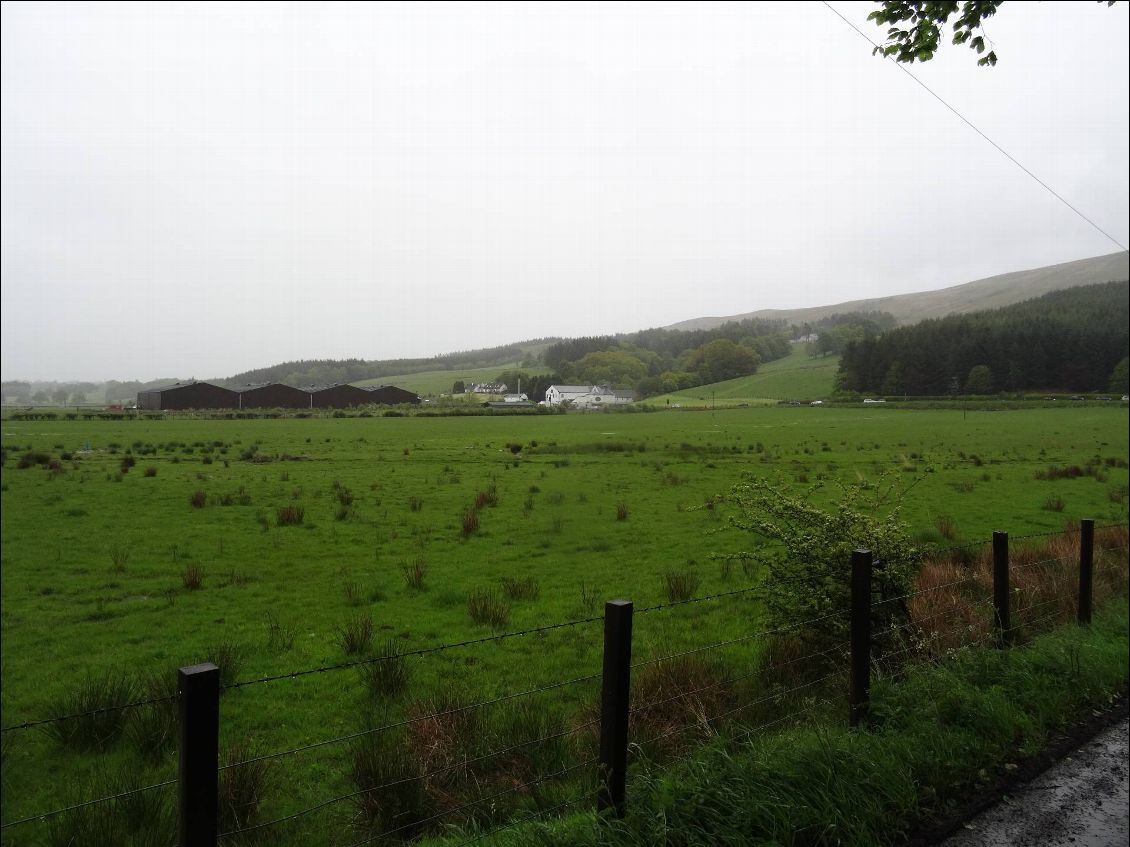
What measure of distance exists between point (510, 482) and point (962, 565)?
377 inches

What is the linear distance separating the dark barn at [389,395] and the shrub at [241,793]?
12.2 meters

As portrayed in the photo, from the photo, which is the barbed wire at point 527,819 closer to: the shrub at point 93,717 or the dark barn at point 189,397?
the shrub at point 93,717

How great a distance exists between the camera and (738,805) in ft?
11.6

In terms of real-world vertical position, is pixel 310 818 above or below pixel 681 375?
below

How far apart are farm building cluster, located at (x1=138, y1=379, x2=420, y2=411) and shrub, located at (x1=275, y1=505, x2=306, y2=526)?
2.80 m

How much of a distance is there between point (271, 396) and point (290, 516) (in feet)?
11.2

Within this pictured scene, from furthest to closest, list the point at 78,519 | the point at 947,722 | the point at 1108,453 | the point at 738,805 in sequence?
1. the point at 78,519
2. the point at 1108,453
3. the point at 947,722
4. the point at 738,805

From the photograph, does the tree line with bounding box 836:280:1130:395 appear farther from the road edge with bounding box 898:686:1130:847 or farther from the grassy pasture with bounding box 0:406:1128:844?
the road edge with bounding box 898:686:1130:847

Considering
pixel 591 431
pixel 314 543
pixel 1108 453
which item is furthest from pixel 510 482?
pixel 1108 453

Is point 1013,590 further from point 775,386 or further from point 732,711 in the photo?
point 775,386

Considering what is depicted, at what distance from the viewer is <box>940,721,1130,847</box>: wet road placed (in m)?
3.62

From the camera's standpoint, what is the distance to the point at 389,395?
1689 centimetres

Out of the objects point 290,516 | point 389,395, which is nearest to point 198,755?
point 290,516

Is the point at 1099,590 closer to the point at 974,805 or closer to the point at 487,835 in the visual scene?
the point at 974,805
